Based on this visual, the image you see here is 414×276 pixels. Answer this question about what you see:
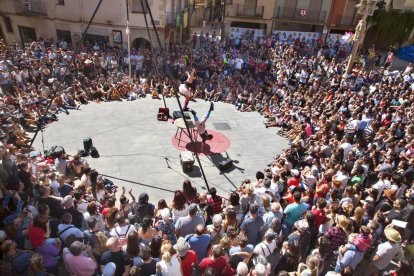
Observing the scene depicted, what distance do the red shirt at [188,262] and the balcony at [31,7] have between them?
24409 millimetres

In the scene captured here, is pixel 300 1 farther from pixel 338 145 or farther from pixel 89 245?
pixel 89 245

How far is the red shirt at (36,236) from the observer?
557cm

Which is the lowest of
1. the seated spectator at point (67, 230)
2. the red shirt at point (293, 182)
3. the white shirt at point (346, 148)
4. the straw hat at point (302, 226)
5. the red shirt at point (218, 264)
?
the white shirt at point (346, 148)

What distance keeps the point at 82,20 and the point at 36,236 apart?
2118 centimetres

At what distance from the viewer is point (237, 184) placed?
11.3 meters

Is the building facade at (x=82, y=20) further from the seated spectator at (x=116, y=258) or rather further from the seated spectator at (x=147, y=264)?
the seated spectator at (x=147, y=264)

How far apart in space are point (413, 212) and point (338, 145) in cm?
440

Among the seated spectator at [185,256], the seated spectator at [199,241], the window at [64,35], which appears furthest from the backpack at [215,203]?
the window at [64,35]

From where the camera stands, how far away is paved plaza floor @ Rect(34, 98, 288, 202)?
1135 cm

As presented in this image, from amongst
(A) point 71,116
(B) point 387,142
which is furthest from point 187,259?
(A) point 71,116

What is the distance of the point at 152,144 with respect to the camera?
1361cm

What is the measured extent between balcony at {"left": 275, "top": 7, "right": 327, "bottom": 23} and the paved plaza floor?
51.3 feet

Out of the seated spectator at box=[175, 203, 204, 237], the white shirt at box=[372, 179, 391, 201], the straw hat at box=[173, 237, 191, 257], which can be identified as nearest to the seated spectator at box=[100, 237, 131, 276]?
the straw hat at box=[173, 237, 191, 257]

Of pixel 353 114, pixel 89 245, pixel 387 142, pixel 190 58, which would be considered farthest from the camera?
pixel 190 58
